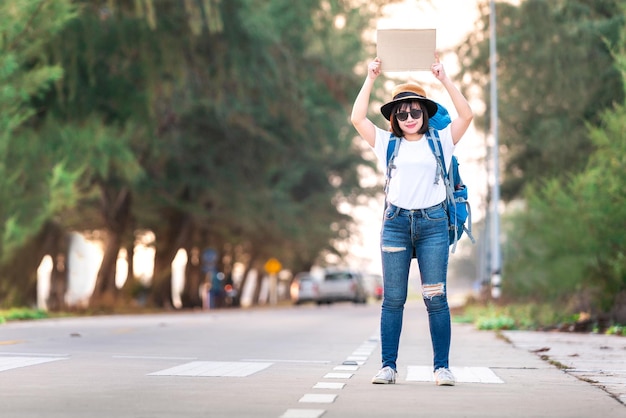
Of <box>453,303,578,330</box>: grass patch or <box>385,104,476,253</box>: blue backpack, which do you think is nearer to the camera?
<box>385,104,476,253</box>: blue backpack

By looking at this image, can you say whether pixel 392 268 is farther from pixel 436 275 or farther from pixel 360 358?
pixel 360 358

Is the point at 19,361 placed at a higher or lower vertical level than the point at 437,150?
lower

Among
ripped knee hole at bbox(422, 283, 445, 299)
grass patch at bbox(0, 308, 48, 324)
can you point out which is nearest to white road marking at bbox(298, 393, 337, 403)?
ripped knee hole at bbox(422, 283, 445, 299)

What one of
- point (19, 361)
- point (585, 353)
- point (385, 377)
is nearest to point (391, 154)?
point (385, 377)

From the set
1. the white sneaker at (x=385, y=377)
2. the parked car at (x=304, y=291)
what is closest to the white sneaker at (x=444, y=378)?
the white sneaker at (x=385, y=377)

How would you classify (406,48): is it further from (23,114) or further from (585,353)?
(23,114)

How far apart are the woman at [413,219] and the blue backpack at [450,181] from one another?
4 cm

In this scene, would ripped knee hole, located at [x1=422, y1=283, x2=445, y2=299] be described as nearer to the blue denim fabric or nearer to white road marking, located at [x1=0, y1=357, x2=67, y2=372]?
the blue denim fabric

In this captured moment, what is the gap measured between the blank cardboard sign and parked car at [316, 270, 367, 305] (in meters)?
49.7

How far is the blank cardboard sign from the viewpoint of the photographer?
10.2 meters

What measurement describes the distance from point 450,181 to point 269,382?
2.00 meters

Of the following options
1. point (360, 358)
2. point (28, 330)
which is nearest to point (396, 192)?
point (360, 358)

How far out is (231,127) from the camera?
137 feet

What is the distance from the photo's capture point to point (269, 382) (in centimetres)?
1031
